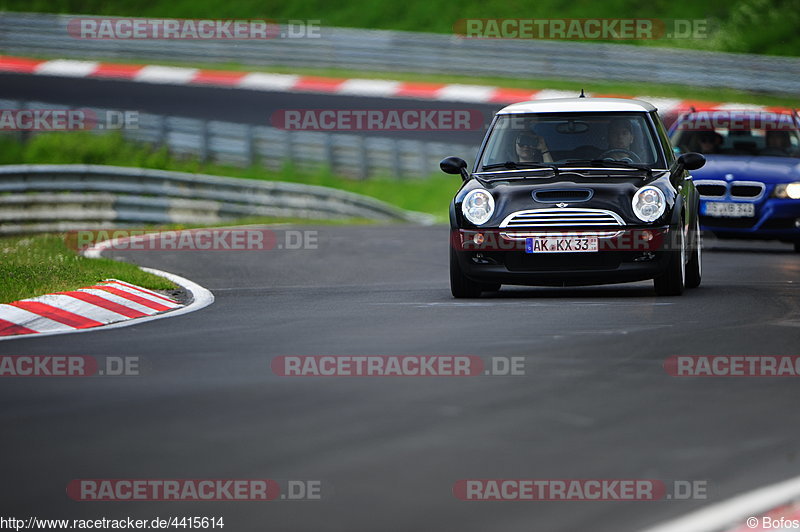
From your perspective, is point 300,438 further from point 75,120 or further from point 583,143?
point 75,120

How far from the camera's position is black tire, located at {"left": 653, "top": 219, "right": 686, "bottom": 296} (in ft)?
39.6

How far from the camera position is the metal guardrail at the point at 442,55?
116 feet

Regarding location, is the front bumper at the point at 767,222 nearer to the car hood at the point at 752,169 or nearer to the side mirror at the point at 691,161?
the car hood at the point at 752,169

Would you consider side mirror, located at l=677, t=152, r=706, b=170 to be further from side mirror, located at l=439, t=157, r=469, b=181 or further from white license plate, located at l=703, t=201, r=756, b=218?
white license plate, located at l=703, t=201, r=756, b=218

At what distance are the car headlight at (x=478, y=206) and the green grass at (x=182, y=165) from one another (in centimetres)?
1961

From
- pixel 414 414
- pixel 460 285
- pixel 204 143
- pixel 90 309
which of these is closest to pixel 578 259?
pixel 460 285

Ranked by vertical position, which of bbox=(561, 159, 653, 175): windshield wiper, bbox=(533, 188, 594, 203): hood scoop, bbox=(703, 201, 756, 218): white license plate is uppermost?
bbox=(561, 159, 653, 175): windshield wiper

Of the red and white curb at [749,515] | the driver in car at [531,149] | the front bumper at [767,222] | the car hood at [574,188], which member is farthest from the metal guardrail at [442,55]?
the red and white curb at [749,515]

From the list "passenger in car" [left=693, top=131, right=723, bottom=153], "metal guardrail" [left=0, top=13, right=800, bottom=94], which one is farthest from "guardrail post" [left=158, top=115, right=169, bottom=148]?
"passenger in car" [left=693, top=131, right=723, bottom=153]

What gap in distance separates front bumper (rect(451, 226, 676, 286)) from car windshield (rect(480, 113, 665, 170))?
3.24 ft

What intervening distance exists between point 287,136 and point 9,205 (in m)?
10.0

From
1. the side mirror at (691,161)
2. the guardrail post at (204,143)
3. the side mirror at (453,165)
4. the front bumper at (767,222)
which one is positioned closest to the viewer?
the side mirror at (453,165)

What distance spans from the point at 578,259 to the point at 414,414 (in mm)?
5029

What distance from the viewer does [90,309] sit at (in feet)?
36.9
